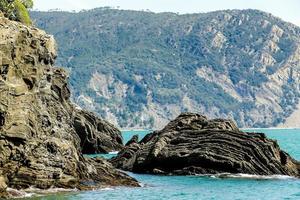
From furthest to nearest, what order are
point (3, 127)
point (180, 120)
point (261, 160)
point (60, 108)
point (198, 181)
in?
1. point (180, 120)
2. point (261, 160)
3. point (198, 181)
4. point (60, 108)
5. point (3, 127)

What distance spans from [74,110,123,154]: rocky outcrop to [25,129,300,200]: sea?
47098 mm

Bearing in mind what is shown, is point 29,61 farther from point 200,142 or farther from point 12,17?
point 200,142

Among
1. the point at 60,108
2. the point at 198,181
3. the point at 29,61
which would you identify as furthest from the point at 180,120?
the point at 29,61

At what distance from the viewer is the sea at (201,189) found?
2142 inches

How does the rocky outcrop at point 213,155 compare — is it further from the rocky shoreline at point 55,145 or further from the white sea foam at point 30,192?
the white sea foam at point 30,192

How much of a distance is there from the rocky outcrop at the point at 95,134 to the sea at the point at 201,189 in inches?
1854

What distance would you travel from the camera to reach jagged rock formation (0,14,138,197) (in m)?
51.2

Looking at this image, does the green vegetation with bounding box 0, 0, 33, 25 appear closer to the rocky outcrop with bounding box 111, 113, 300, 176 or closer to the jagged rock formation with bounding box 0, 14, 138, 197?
the jagged rock formation with bounding box 0, 14, 138, 197

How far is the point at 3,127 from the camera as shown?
166ft

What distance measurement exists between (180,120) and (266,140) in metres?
15.1

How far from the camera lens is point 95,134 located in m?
131

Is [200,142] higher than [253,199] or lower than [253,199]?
higher

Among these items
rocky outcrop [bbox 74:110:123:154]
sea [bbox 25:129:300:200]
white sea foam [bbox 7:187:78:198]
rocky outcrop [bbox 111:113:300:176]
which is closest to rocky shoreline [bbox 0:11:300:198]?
rocky outcrop [bbox 111:113:300:176]

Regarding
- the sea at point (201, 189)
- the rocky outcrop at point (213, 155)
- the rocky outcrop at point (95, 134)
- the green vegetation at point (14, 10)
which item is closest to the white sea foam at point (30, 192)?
the sea at point (201, 189)
